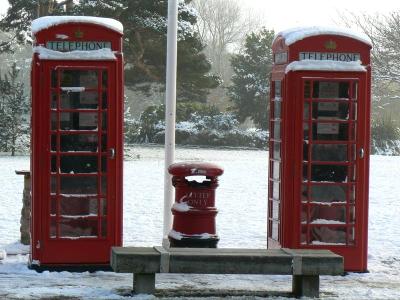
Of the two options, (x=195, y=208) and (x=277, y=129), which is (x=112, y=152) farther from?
(x=277, y=129)

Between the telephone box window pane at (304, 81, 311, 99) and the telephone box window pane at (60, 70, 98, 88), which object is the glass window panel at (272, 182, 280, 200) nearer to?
the telephone box window pane at (304, 81, 311, 99)

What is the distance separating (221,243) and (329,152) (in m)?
2.76

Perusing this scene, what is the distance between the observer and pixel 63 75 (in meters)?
9.19

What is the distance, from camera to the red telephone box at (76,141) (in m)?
9.15

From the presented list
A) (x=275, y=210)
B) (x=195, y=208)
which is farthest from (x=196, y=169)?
(x=275, y=210)

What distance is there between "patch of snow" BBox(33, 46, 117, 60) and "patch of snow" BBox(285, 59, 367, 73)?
1791mm

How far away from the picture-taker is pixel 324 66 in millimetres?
9398

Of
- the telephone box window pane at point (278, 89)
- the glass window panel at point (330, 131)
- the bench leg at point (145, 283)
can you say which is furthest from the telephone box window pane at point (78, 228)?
the glass window panel at point (330, 131)

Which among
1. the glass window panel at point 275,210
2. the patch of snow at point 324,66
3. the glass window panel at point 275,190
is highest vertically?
the patch of snow at point 324,66

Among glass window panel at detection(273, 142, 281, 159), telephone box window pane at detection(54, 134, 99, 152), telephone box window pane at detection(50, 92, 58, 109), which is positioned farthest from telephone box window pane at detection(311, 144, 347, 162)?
telephone box window pane at detection(50, 92, 58, 109)

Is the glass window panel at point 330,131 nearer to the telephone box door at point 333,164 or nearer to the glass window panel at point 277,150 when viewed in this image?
the telephone box door at point 333,164

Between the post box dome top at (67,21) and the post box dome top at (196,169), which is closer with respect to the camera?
the post box dome top at (67,21)

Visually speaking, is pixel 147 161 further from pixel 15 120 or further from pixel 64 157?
pixel 64 157

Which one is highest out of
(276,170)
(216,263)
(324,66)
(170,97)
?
(324,66)
